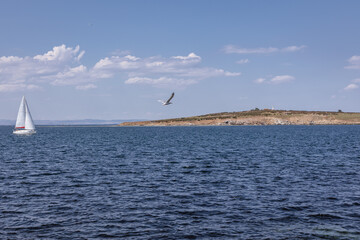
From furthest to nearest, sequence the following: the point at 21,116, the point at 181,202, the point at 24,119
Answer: the point at 24,119
the point at 21,116
the point at 181,202

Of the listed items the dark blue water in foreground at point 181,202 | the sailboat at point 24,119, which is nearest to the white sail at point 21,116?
the sailboat at point 24,119

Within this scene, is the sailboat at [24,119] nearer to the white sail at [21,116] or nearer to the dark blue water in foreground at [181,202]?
the white sail at [21,116]

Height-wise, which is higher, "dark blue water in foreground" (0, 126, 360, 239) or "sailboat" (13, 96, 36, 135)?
"sailboat" (13, 96, 36, 135)

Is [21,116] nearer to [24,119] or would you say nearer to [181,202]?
[24,119]

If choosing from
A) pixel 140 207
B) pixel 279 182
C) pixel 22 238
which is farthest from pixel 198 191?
pixel 22 238

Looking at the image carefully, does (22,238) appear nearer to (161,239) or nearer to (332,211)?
(161,239)

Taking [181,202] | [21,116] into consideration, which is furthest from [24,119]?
[181,202]

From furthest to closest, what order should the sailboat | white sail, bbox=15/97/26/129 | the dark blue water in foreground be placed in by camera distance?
the sailboat, white sail, bbox=15/97/26/129, the dark blue water in foreground

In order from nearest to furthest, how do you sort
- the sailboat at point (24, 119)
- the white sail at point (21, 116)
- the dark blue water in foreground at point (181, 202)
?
the dark blue water in foreground at point (181, 202) → the white sail at point (21, 116) → the sailboat at point (24, 119)

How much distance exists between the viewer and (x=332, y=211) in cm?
2058

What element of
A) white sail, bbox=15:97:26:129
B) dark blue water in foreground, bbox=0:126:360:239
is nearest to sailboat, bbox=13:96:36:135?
white sail, bbox=15:97:26:129

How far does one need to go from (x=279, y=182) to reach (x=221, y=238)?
580 inches

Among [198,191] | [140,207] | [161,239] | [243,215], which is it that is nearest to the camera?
[161,239]

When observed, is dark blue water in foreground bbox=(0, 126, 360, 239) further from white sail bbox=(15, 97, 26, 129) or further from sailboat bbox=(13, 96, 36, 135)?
sailboat bbox=(13, 96, 36, 135)
